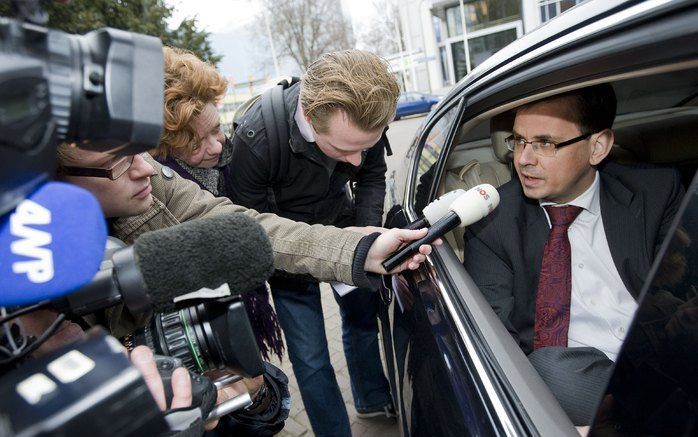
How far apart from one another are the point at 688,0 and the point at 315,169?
1.46 m

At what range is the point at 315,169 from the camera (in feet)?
6.79

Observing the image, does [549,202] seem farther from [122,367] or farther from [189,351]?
[122,367]

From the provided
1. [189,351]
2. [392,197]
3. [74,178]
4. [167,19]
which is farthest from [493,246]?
[167,19]

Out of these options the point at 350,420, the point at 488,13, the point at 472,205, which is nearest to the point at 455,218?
the point at 472,205

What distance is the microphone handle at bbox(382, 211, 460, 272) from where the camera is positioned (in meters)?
1.55

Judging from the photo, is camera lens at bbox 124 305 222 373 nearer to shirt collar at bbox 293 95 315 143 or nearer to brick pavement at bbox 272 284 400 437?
shirt collar at bbox 293 95 315 143

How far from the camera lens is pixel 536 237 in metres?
1.81

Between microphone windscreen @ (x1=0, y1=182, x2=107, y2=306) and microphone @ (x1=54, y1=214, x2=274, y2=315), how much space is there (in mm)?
111

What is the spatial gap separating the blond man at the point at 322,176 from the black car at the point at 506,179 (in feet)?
0.89

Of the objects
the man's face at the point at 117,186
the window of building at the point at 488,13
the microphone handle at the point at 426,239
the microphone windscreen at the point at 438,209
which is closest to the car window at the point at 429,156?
the microphone windscreen at the point at 438,209

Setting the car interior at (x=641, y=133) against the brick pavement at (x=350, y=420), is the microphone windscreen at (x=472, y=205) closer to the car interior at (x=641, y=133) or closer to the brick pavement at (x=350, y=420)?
the car interior at (x=641, y=133)

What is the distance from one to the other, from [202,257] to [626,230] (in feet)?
5.16

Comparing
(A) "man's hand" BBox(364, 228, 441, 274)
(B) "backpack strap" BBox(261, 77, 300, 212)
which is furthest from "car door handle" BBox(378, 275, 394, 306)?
(B) "backpack strap" BBox(261, 77, 300, 212)

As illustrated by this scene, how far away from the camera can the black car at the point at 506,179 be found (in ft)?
2.75
